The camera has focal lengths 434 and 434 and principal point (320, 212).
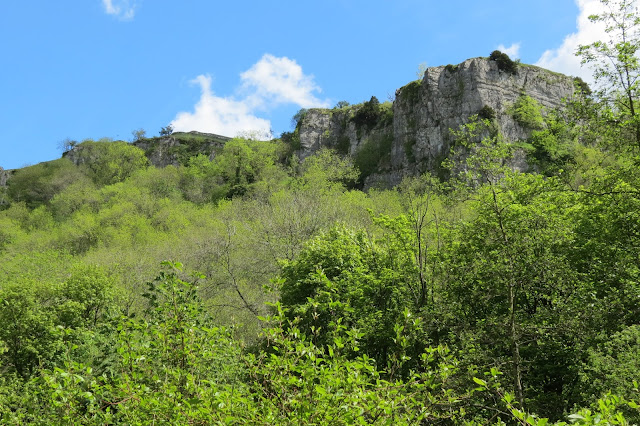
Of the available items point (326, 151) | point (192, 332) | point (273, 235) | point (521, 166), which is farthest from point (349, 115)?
point (192, 332)

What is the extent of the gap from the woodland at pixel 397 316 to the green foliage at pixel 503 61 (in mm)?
31943

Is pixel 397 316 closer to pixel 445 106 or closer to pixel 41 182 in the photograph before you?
pixel 445 106

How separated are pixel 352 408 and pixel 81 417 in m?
2.75

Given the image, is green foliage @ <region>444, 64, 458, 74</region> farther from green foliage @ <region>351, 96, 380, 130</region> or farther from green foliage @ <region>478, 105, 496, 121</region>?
green foliage @ <region>351, 96, 380, 130</region>

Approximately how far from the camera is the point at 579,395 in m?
8.04

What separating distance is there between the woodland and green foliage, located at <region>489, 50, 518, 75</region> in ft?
105

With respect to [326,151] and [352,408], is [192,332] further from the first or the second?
[326,151]

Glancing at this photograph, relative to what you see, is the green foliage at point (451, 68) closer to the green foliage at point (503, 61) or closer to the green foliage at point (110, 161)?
the green foliage at point (503, 61)

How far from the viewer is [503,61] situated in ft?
160

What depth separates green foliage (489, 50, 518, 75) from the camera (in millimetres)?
48625

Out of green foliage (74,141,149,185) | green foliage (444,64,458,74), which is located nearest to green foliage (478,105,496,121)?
green foliage (444,64,458,74)

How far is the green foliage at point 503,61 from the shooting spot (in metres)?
48.6

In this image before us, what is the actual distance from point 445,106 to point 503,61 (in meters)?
7.94

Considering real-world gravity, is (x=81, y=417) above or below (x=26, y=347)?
above
